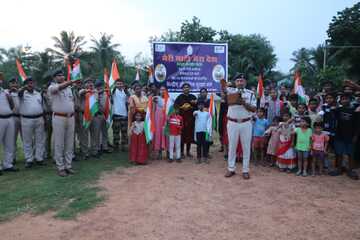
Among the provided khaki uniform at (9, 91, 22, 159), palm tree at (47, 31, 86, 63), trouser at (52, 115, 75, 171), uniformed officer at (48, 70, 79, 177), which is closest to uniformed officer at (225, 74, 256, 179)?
uniformed officer at (48, 70, 79, 177)

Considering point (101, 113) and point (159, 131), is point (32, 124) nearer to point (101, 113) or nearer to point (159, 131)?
point (101, 113)

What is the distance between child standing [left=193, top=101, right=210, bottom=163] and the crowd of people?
23mm

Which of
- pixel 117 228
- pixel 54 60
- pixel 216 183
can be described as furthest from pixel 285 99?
pixel 54 60

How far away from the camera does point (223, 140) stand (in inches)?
328

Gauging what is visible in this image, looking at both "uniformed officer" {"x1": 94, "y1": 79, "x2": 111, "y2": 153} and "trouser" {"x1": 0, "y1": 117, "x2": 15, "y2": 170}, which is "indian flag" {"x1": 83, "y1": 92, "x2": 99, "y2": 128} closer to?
"uniformed officer" {"x1": 94, "y1": 79, "x2": 111, "y2": 153}

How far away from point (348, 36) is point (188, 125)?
21470 millimetres

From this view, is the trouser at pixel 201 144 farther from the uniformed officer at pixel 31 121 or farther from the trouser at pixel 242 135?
the uniformed officer at pixel 31 121

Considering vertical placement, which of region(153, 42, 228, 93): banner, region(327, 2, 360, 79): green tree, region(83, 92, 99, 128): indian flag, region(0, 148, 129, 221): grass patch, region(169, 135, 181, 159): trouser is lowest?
region(0, 148, 129, 221): grass patch

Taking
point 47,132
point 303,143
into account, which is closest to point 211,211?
point 303,143

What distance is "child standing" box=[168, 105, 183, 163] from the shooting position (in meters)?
7.46

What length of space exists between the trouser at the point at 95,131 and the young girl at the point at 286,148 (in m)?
4.23

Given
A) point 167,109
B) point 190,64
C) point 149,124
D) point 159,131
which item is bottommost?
point 159,131

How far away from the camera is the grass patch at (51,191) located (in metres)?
4.64

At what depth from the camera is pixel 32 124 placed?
696 cm
